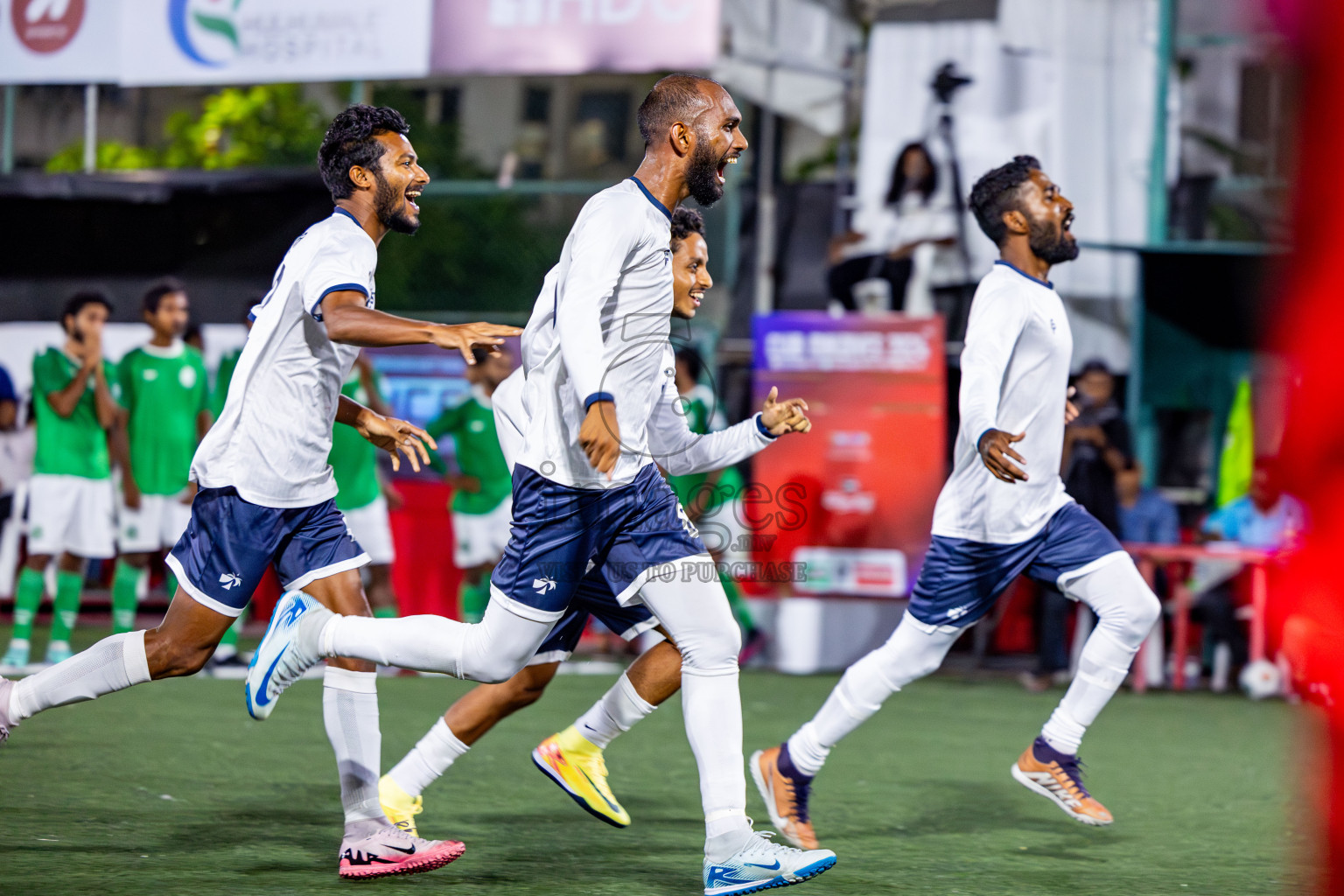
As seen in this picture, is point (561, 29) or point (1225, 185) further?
point (1225, 185)

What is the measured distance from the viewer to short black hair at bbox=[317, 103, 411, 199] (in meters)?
4.64

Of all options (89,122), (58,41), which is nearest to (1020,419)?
(89,122)

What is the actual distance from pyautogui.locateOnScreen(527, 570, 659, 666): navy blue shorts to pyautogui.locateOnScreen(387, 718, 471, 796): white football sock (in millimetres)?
324

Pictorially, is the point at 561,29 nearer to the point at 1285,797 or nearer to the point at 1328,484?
the point at 1285,797

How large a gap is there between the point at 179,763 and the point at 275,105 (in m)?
16.0

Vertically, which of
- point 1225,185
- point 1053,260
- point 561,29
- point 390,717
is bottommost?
point 390,717

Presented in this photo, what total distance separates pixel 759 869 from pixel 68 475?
6.97 m

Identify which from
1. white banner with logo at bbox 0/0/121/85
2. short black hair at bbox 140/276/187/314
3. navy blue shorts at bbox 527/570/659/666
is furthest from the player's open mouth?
white banner with logo at bbox 0/0/121/85

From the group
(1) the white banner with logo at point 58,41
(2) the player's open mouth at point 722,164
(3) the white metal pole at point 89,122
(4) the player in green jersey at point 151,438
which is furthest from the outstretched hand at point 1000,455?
(1) the white banner with logo at point 58,41

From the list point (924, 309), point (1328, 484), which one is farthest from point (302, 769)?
point (924, 309)

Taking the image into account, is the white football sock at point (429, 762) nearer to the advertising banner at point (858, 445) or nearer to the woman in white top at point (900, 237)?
the advertising banner at point (858, 445)

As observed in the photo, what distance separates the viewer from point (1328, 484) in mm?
1485

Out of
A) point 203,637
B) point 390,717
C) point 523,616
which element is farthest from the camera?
point 390,717

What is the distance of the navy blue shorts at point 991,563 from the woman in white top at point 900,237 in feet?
24.5
